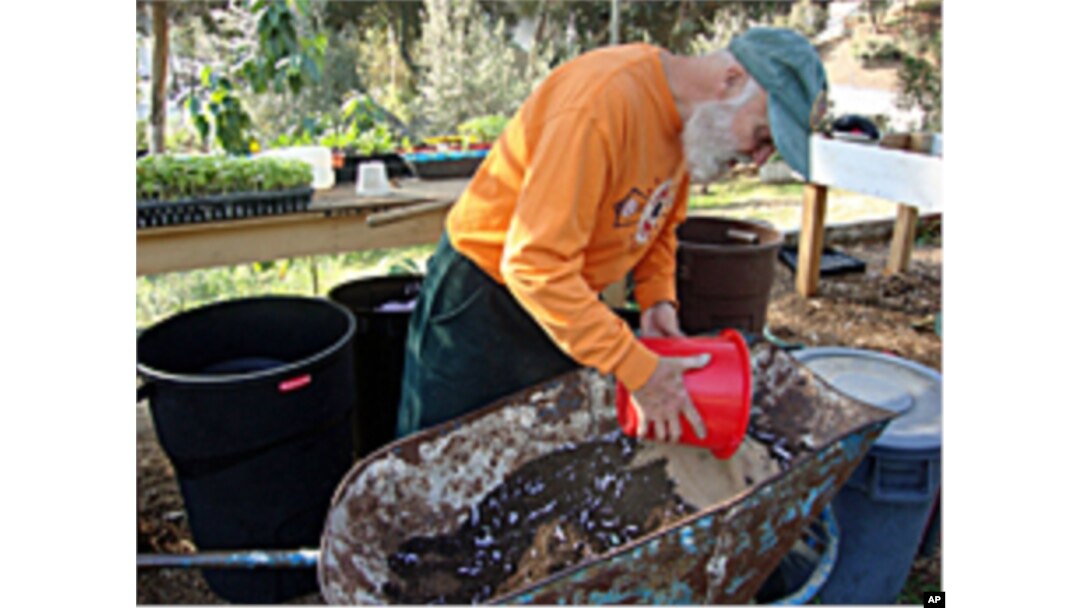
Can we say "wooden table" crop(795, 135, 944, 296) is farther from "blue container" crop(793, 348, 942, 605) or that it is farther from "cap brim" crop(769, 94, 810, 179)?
"cap brim" crop(769, 94, 810, 179)

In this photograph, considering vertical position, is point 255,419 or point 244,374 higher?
point 244,374

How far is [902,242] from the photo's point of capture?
5180mm

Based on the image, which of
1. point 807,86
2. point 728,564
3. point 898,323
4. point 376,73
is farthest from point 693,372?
point 376,73

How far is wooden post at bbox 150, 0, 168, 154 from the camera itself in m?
3.58

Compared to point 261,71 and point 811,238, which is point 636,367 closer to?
point 261,71

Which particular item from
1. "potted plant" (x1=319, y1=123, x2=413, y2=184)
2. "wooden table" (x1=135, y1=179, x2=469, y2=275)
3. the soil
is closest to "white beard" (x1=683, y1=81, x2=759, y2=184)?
the soil

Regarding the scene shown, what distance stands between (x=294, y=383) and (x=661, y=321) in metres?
1.06

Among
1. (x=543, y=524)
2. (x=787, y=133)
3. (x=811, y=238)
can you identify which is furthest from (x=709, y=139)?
(x=811, y=238)

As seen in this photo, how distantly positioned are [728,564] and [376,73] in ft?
26.4

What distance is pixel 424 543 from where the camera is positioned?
196 cm

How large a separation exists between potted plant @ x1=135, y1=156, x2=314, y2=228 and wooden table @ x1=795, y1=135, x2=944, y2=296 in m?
2.12

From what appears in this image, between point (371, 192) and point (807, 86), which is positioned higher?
point (807, 86)

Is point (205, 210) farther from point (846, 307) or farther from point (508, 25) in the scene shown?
point (508, 25)

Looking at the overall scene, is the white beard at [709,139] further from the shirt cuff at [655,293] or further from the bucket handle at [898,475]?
the bucket handle at [898,475]
